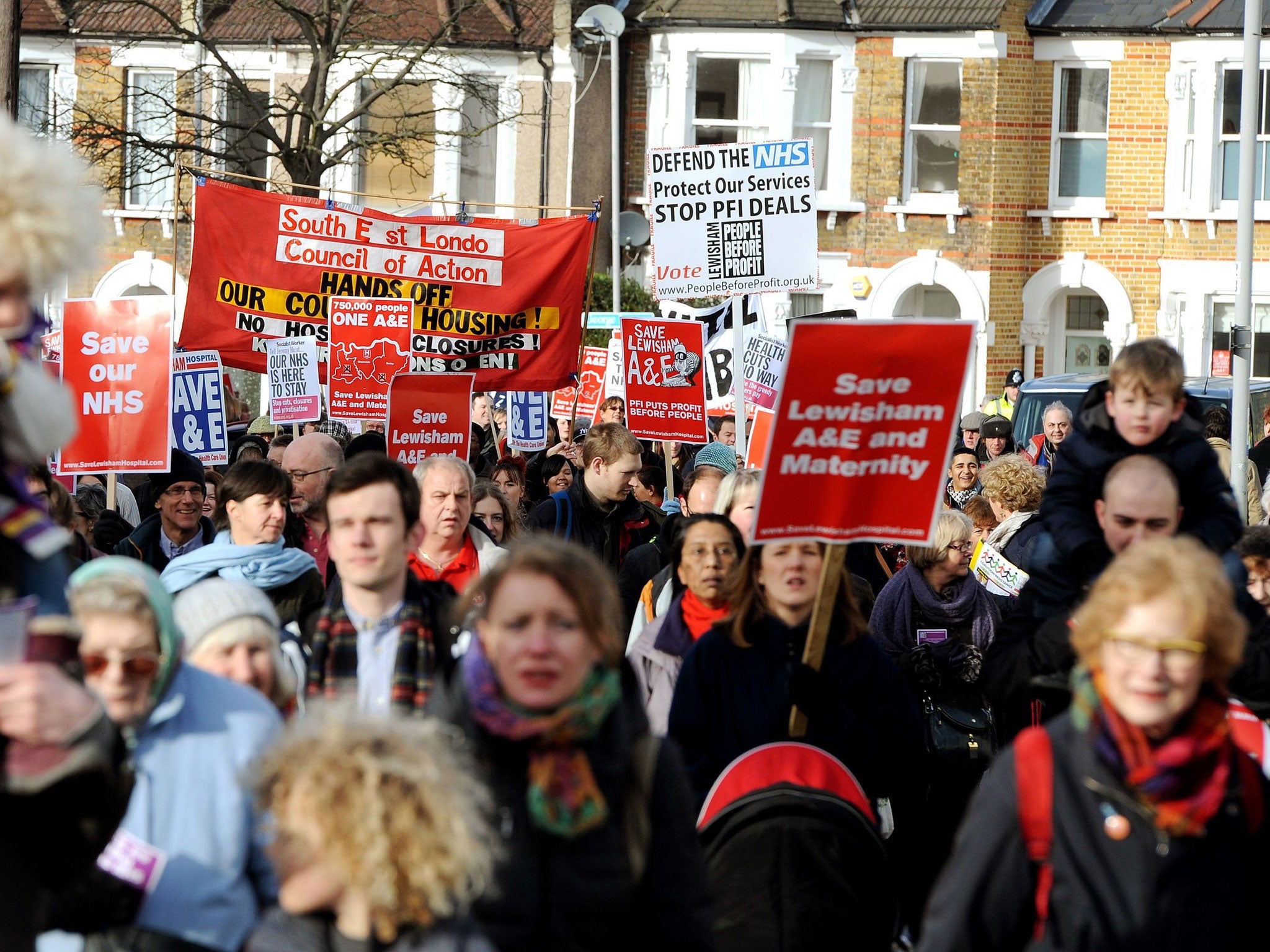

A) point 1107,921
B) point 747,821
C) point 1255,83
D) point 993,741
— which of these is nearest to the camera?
point 1107,921

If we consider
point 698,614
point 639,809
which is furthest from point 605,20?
point 639,809

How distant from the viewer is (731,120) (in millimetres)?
29922

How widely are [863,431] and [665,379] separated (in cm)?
797

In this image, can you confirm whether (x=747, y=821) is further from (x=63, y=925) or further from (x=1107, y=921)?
(x=63, y=925)

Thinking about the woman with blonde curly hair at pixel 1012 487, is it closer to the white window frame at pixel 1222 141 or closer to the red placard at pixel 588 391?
the red placard at pixel 588 391

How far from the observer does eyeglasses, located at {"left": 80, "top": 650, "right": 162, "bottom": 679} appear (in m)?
3.55

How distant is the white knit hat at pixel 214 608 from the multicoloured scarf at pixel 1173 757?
6.05 feet

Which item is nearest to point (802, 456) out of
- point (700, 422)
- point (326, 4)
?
point (700, 422)

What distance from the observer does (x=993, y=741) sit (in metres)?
6.96

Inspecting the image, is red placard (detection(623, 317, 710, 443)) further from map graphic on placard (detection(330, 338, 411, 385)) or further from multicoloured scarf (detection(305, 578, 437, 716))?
multicoloured scarf (detection(305, 578, 437, 716))

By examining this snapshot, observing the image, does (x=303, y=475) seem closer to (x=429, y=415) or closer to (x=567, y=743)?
(x=429, y=415)

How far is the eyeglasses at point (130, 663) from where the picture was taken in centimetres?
355

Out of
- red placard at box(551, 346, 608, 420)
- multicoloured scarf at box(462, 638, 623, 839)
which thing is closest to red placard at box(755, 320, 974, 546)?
multicoloured scarf at box(462, 638, 623, 839)

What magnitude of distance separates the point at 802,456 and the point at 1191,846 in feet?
6.61
